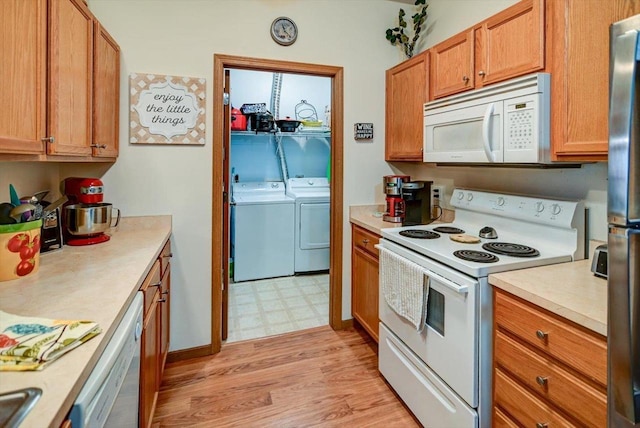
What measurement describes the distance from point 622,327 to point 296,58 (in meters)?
2.36

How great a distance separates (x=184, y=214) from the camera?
2.32 metres

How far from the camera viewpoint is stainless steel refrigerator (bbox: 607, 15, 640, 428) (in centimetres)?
74

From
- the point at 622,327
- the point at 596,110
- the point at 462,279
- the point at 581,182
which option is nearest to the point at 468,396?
the point at 462,279

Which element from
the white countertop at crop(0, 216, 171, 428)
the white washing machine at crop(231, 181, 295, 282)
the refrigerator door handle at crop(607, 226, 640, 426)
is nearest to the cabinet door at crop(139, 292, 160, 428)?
the white countertop at crop(0, 216, 171, 428)

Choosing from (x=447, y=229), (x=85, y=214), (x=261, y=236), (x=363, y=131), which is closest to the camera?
(x=85, y=214)

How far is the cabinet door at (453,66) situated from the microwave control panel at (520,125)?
1.26 feet

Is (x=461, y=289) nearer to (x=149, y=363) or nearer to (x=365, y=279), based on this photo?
(x=365, y=279)

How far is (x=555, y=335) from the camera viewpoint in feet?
3.59

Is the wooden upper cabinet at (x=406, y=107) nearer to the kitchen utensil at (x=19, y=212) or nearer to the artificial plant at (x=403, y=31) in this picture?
the artificial plant at (x=403, y=31)

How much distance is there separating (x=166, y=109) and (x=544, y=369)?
2.36m

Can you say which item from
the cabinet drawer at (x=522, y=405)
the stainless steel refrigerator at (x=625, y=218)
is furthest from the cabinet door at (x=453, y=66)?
the cabinet drawer at (x=522, y=405)

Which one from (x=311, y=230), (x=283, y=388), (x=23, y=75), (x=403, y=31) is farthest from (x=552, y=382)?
(x=311, y=230)

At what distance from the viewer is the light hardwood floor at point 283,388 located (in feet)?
5.88

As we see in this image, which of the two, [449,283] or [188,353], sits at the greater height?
[449,283]
